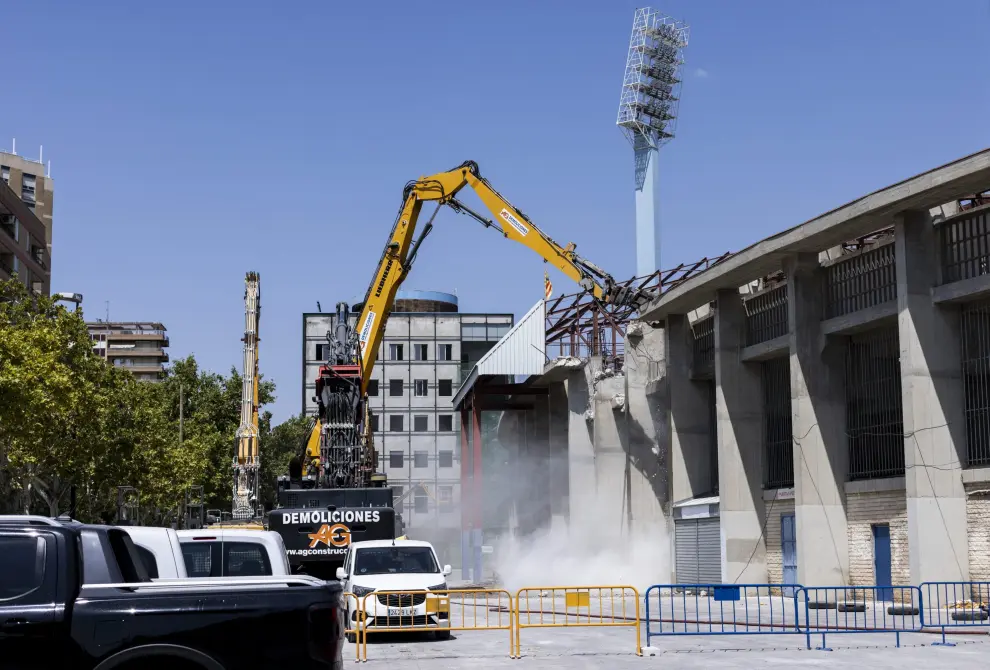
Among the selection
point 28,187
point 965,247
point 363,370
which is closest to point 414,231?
point 363,370

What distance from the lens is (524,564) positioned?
53.0 m

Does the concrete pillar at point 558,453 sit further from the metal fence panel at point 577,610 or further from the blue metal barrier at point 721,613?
the blue metal barrier at point 721,613

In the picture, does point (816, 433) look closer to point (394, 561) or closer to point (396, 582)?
point (394, 561)

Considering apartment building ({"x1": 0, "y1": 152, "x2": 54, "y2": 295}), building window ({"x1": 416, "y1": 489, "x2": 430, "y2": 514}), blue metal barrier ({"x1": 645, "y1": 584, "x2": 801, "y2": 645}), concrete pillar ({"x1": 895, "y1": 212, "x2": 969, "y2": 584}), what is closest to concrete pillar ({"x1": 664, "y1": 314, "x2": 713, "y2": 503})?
blue metal barrier ({"x1": 645, "y1": 584, "x2": 801, "y2": 645})

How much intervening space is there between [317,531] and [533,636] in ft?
26.4

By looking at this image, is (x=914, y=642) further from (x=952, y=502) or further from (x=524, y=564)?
(x=524, y=564)

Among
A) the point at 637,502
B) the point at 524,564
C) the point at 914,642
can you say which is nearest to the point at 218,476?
the point at 524,564

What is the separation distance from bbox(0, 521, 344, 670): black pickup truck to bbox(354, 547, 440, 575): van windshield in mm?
14245

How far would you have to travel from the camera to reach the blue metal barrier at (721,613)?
1981 cm

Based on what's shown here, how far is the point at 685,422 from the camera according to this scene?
42.0 metres

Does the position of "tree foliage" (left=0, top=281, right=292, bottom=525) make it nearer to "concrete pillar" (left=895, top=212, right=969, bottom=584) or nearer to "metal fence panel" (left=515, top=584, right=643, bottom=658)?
"metal fence panel" (left=515, top=584, right=643, bottom=658)

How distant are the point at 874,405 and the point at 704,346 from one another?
404 inches

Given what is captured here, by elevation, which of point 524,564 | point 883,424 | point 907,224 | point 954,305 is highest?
point 907,224

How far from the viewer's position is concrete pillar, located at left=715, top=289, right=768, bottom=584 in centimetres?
3628
